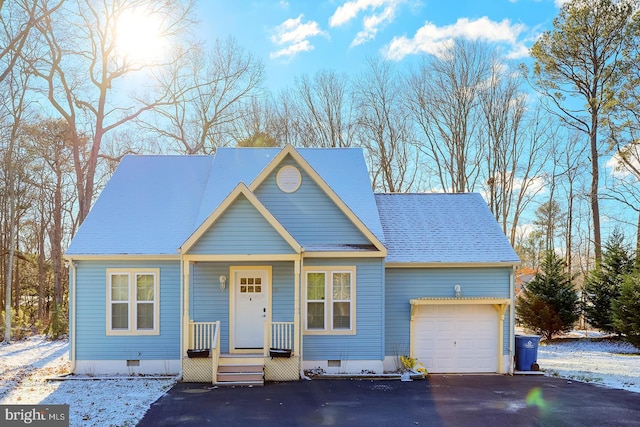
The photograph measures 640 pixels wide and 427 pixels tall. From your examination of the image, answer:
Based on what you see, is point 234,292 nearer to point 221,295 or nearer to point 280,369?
point 221,295

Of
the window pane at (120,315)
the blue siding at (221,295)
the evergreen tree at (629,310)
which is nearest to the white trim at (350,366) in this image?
the blue siding at (221,295)

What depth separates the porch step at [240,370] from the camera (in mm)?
11453

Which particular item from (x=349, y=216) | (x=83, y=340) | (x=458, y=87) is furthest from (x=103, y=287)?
(x=458, y=87)

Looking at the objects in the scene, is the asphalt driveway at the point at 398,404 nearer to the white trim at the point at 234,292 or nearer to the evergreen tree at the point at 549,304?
the white trim at the point at 234,292

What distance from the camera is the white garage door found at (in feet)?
44.0

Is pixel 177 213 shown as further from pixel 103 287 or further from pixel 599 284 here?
pixel 599 284

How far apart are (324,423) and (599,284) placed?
16301mm

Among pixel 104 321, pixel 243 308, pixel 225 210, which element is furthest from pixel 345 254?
pixel 104 321

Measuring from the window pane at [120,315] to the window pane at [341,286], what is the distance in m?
5.57

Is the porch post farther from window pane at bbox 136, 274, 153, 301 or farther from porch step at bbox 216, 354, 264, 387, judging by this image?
window pane at bbox 136, 274, 153, 301

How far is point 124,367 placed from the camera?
12.7 metres

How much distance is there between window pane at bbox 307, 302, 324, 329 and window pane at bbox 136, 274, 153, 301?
4257mm

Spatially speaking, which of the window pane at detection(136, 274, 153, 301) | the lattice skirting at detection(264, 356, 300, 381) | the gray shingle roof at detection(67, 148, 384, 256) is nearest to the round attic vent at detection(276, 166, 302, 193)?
the gray shingle roof at detection(67, 148, 384, 256)

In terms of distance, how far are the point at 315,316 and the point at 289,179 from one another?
3.78m
